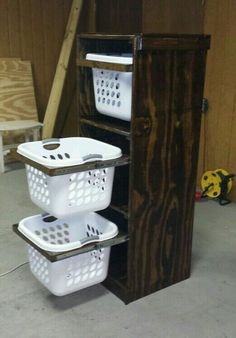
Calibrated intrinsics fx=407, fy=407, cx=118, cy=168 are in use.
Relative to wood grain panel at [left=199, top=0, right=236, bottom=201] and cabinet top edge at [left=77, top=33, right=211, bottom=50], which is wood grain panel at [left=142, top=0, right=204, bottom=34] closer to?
wood grain panel at [left=199, top=0, right=236, bottom=201]

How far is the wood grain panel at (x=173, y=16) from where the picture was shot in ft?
11.9

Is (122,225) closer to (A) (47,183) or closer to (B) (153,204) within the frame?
(B) (153,204)

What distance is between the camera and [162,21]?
405 cm

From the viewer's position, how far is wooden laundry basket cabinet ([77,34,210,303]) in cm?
181

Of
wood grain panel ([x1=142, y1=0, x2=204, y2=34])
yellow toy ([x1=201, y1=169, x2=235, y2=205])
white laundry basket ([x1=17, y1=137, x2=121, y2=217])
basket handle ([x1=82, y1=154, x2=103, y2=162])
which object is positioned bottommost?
yellow toy ([x1=201, y1=169, x2=235, y2=205])

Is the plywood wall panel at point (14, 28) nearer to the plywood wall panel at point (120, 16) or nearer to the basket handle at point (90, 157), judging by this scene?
the plywood wall panel at point (120, 16)

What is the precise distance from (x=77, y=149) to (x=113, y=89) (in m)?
0.40

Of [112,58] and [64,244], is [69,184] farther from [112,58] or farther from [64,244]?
[112,58]

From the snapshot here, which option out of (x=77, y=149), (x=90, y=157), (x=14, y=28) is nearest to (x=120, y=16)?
(x=14, y=28)

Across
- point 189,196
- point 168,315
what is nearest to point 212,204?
point 189,196

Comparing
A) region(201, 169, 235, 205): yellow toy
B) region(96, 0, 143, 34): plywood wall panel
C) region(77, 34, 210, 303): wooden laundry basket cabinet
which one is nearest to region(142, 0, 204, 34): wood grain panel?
region(96, 0, 143, 34): plywood wall panel

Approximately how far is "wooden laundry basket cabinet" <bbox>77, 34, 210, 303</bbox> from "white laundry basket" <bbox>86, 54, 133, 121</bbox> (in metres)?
0.04

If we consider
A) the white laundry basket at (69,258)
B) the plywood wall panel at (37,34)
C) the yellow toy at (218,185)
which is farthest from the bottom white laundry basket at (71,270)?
the plywood wall panel at (37,34)

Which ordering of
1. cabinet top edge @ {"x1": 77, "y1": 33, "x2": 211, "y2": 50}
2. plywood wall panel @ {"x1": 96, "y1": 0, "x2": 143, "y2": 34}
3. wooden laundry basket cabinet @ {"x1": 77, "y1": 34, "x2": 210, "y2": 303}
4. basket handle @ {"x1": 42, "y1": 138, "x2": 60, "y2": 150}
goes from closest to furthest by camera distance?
cabinet top edge @ {"x1": 77, "y1": 33, "x2": 211, "y2": 50}, wooden laundry basket cabinet @ {"x1": 77, "y1": 34, "x2": 210, "y2": 303}, basket handle @ {"x1": 42, "y1": 138, "x2": 60, "y2": 150}, plywood wall panel @ {"x1": 96, "y1": 0, "x2": 143, "y2": 34}
